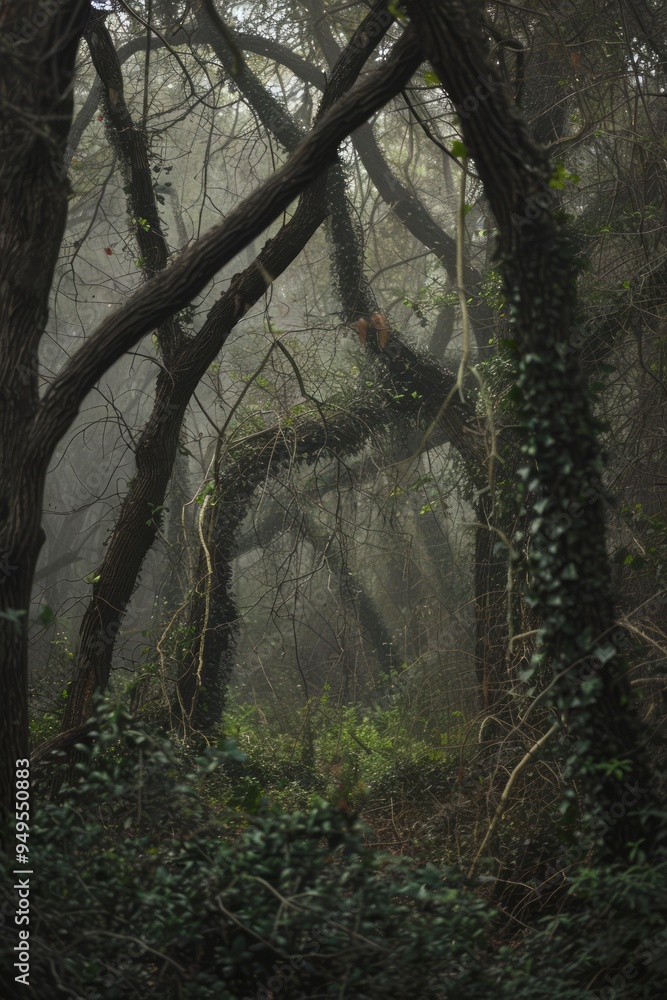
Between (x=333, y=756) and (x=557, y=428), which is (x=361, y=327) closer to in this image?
(x=333, y=756)

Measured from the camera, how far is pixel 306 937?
335 cm

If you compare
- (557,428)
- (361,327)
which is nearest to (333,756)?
(361,327)

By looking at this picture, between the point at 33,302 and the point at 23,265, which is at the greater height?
the point at 23,265

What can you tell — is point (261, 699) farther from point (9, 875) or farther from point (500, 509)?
point (9, 875)

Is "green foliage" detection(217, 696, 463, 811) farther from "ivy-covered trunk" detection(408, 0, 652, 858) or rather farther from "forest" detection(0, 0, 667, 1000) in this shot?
"ivy-covered trunk" detection(408, 0, 652, 858)

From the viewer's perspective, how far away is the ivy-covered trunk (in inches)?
150

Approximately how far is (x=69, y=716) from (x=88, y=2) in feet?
13.4

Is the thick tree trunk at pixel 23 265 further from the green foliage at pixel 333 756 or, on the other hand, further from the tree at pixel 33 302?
the green foliage at pixel 333 756

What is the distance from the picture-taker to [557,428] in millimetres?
3908

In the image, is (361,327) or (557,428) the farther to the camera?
(361,327)

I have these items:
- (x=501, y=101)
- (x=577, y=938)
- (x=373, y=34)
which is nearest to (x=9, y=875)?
(x=577, y=938)

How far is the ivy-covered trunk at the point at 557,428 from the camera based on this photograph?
12.5 ft

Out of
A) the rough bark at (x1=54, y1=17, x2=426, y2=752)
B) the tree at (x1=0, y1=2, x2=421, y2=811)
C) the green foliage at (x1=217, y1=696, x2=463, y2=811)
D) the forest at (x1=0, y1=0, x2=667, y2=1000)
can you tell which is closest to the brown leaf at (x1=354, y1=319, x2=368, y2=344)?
the forest at (x1=0, y1=0, x2=667, y2=1000)

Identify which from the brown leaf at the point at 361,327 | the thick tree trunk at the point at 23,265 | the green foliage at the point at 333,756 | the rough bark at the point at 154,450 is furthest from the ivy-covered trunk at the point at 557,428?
the brown leaf at the point at 361,327
